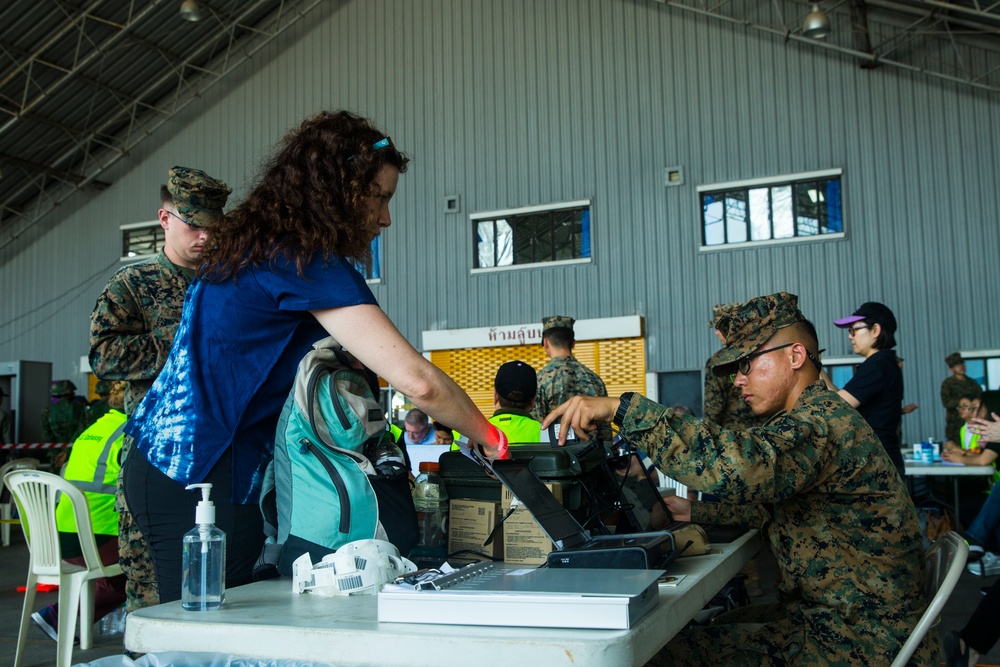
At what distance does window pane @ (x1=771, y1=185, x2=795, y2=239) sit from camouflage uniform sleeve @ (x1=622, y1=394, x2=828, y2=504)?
12.3 m

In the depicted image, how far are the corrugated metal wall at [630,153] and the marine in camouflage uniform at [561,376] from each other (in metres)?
8.07

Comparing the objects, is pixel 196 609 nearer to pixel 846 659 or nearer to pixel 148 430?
pixel 148 430

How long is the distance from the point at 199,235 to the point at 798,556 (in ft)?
6.60

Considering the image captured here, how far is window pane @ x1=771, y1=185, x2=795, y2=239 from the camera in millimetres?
13375

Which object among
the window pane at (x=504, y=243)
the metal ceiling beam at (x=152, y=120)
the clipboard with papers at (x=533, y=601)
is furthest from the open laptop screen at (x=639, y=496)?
the metal ceiling beam at (x=152, y=120)

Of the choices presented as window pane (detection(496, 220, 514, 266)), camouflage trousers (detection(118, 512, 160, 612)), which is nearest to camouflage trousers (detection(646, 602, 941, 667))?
camouflage trousers (detection(118, 512, 160, 612))

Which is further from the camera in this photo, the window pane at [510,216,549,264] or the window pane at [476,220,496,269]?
the window pane at [476,220,496,269]

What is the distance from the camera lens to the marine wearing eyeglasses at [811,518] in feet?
5.68

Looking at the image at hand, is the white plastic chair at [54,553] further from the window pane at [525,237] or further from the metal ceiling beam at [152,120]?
the metal ceiling beam at [152,120]

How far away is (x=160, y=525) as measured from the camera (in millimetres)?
1861

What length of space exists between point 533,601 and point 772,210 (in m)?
13.3

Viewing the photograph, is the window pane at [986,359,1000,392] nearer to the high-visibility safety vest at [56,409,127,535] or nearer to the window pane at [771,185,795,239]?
the window pane at [771,185,795,239]

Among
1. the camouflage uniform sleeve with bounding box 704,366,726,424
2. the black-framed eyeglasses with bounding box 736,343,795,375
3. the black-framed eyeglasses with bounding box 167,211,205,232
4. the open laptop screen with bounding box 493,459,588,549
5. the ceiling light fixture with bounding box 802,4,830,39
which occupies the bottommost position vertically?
the open laptop screen with bounding box 493,459,588,549

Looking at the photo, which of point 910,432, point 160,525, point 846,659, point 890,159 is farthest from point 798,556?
point 890,159
